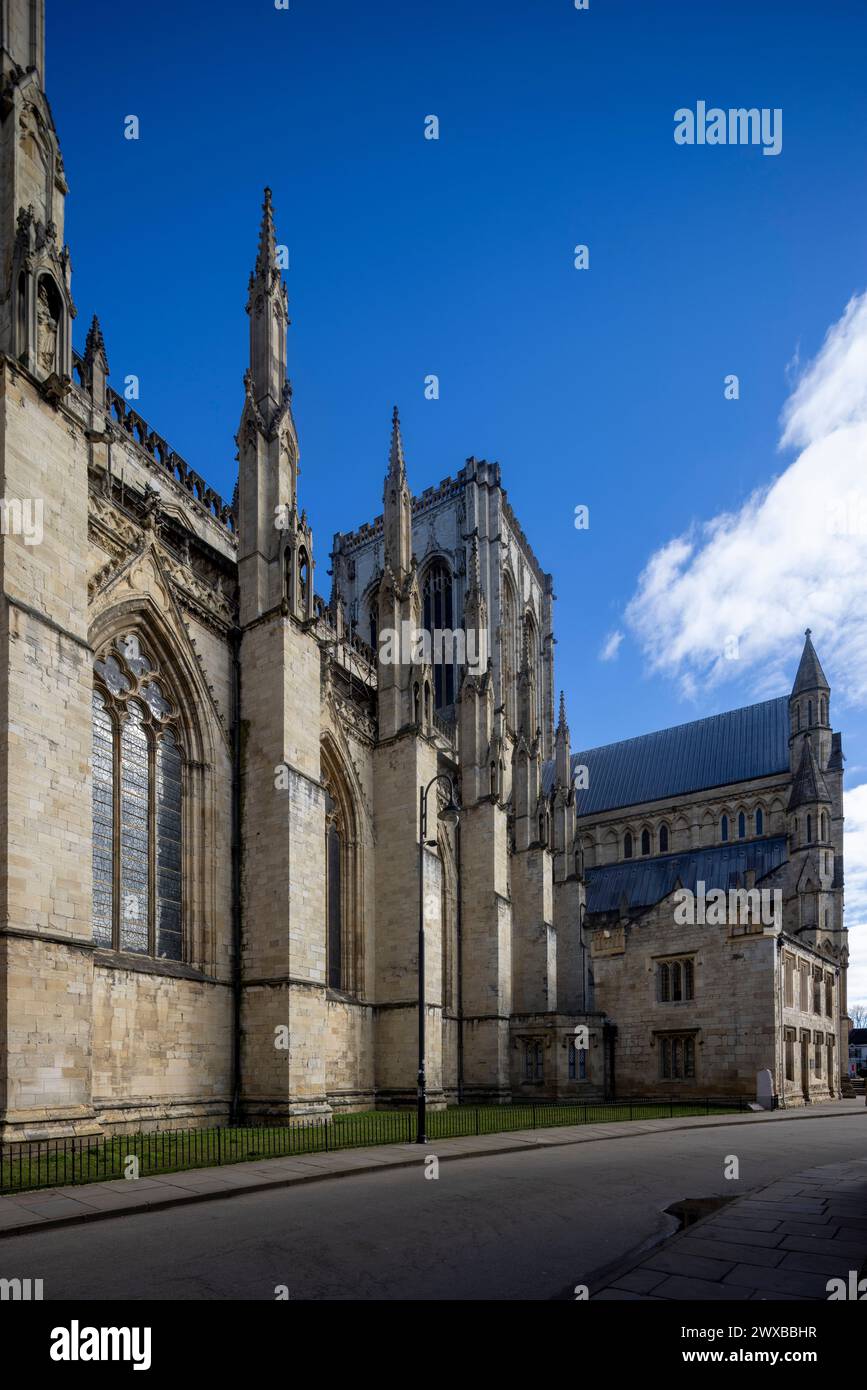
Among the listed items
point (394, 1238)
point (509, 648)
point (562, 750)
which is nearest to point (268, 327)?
point (394, 1238)

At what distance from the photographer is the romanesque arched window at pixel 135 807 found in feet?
65.1

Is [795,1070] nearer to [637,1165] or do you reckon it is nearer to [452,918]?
[452,918]

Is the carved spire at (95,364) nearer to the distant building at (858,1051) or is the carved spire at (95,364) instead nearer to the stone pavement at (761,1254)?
the stone pavement at (761,1254)

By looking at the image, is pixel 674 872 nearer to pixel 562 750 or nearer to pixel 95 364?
pixel 562 750

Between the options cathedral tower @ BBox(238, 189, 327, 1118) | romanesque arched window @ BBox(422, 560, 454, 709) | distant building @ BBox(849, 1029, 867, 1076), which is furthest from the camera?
distant building @ BBox(849, 1029, 867, 1076)

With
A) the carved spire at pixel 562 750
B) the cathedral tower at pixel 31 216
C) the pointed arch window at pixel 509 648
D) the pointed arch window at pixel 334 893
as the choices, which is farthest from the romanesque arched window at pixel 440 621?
the cathedral tower at pixel 31 216

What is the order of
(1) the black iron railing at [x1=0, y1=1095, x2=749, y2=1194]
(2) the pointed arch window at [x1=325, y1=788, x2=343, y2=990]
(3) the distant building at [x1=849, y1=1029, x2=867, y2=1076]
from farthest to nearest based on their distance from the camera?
(3) the distant building at [x1=849, y1=1029, x2=867, y2=1076]
(2) the pointed arch window at [x1=325, y1=788, x2=343, y2=990]
(1) the black iron railing at [x1=0, y1=1095, x2=749, y2=1194]

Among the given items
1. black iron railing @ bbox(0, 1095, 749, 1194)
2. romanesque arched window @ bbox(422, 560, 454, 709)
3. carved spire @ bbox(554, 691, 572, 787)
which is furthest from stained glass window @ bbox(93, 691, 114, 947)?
romanesque arched window @ bbox(422, 560, 454, 709)

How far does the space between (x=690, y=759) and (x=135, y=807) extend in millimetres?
44999

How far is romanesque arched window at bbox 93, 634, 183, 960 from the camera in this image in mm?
19844

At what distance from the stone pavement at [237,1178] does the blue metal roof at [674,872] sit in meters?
30.9

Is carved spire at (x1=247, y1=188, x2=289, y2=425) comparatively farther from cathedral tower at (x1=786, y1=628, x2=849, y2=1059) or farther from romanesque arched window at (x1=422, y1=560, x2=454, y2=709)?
cathedral tower at (x1=786, y1=628, x2=849, y2=1059)

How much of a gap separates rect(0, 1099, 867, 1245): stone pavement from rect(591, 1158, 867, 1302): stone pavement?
284mm

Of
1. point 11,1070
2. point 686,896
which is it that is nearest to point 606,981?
point 686,896
